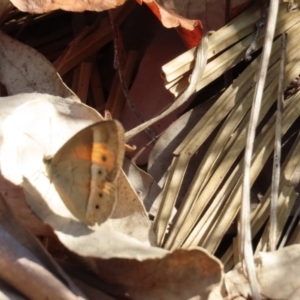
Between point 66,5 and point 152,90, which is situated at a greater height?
point 66,5

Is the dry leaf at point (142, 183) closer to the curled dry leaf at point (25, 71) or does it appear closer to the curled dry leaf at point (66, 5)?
the curled dry leaf at point (25, 71)

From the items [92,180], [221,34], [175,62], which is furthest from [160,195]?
[221,34]

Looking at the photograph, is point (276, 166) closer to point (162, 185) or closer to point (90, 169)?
point (162, 185)

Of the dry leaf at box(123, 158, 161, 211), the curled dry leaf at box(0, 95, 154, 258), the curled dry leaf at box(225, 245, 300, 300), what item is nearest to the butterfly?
the curled dry leaf at box(0, 95, 154, 258)

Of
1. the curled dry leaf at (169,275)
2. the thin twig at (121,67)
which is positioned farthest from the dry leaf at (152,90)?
the curled dry leaf at (169,275)

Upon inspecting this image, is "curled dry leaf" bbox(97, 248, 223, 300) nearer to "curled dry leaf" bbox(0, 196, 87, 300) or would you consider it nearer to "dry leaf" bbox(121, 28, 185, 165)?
"curled dry leaf" bbox(0, 196, 87, 300)

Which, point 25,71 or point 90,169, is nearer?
point 90,169

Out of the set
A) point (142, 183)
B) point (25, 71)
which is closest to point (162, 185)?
point (142, 183)
